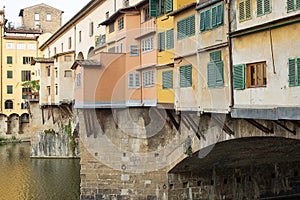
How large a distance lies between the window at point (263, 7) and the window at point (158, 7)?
5.97 metres

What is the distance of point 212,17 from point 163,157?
796 centimetres

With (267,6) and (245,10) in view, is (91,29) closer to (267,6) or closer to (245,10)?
(245,10)

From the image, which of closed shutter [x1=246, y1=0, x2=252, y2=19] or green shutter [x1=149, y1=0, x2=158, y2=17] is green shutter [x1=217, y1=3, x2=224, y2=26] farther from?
green shutter [x1=149, y1=0, x2=158, y2=17]

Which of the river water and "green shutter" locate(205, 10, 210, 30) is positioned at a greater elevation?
"green shutter" locate(205, 10, 210, 30)

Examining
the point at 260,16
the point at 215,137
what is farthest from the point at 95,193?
the point at 260,16

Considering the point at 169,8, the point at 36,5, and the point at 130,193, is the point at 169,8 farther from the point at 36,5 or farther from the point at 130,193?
the point at 36,5

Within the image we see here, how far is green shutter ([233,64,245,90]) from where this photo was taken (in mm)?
12000

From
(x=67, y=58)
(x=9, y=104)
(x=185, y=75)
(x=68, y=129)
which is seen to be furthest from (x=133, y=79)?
(x=9, y=104)

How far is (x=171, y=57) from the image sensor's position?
1681 cm

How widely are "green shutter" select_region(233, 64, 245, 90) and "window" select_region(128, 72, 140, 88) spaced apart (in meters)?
7.93

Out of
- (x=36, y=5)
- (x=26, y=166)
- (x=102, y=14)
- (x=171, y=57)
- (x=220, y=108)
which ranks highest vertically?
(x=36, y=5)

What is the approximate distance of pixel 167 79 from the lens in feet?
56.6

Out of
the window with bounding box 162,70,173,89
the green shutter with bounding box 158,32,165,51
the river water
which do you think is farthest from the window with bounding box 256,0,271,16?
the river water

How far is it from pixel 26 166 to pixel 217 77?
26.8 meters
